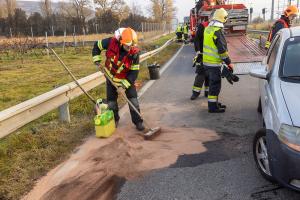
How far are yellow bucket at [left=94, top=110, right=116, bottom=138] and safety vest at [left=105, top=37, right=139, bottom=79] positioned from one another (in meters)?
0.68

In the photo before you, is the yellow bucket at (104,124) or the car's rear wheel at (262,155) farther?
the yellow bucket at (104,124)

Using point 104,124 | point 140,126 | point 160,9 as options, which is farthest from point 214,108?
point 160,9

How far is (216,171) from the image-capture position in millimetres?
4578

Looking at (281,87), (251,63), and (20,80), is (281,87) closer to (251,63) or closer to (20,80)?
(251,63)

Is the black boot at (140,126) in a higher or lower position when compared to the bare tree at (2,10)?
lower

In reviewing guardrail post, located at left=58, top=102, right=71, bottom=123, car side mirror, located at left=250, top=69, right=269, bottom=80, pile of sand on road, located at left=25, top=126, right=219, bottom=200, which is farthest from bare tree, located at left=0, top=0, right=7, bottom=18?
car side mirror, located at left=250, top=69, right=269, bottom=80

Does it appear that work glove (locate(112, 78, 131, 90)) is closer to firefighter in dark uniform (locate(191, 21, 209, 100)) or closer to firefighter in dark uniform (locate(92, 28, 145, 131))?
firefighter in dark uniform (locate(92, 28, 145, 131))

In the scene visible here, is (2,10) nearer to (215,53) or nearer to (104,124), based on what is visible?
(215,53)

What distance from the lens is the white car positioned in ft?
11.5

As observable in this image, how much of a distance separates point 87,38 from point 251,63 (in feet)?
112

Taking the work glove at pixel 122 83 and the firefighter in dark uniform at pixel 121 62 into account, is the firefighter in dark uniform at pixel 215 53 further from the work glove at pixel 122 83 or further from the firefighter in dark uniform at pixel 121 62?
the work glove at pixel 122 83

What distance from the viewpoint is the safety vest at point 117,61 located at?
619 cm

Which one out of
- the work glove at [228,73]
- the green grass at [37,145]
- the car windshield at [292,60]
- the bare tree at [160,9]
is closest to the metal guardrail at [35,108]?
the green grass at [37,145]

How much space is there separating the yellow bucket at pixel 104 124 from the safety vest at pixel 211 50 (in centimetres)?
242
